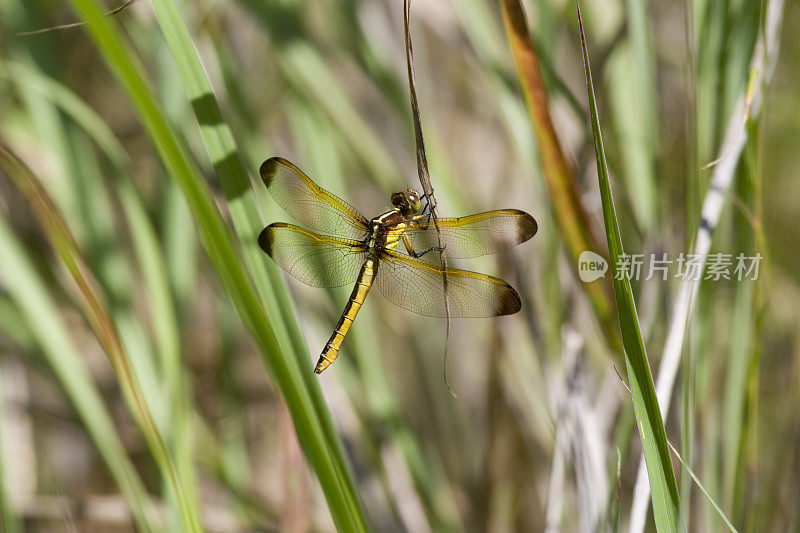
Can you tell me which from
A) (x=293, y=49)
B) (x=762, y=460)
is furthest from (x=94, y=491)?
(x=762, y=460)

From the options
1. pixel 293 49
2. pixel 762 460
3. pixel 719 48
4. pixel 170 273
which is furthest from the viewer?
pixel 762 460

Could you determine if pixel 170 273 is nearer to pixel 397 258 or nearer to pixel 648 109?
pixel 397 258

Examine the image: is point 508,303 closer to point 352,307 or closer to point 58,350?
point 352,307

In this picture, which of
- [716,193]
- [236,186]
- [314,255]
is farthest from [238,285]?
[716,193]

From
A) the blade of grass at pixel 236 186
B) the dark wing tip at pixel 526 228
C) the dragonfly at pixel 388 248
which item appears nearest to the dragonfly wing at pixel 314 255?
the dragonfly at pixel 388 248

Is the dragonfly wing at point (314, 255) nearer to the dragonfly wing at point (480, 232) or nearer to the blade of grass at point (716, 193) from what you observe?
the dragonfly wing at point (480, 232)
